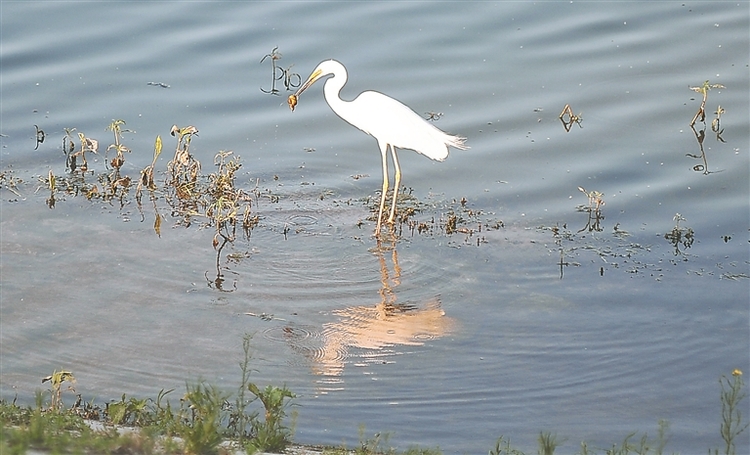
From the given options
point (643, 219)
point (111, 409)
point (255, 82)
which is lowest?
point (111, 409)

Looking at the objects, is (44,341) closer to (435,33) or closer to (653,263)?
(653,263)

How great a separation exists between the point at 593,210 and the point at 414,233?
4.81 ft

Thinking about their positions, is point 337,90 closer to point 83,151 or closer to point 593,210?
point 83,151

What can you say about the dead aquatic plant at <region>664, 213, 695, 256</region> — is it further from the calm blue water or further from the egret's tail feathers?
the egret's tail feathers

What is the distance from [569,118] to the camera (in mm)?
10711

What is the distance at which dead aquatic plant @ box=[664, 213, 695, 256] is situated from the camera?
828 cm

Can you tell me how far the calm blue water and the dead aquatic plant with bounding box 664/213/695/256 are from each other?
44 millimetres

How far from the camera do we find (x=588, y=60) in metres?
12.1

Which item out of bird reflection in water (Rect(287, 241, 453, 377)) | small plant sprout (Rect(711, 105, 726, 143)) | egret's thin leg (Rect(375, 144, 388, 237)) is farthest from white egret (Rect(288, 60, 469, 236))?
small plant sprout (Rect(711, 105, 726, 143))

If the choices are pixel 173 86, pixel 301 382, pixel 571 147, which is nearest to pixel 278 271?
pixel 301 382

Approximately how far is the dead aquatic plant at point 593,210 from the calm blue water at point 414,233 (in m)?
0.08

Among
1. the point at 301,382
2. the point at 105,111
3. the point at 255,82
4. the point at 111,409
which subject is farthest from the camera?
the point at 255,82

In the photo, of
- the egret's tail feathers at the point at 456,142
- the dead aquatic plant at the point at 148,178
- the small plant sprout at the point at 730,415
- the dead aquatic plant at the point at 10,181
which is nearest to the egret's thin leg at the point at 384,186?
the egret's tail feathers at the point at 456,142

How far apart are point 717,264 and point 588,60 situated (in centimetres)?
462
